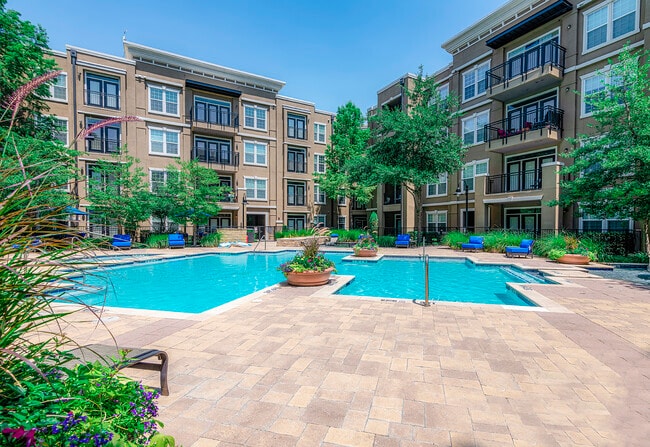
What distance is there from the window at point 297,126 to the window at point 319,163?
2.34 m

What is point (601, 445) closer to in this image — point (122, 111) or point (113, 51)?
point (122, 111)

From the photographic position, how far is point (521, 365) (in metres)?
3.60

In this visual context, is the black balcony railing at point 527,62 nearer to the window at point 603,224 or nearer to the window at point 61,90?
the window at point 603,224

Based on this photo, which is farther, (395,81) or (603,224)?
(395,81)

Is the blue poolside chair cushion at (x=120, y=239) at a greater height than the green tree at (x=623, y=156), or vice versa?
the green tree at (x=623, y=156)

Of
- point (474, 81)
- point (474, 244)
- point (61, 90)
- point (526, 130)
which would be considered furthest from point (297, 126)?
point (474, 244)

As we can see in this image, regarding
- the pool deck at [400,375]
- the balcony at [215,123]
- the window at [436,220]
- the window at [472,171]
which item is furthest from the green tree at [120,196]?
the window at [472,171]

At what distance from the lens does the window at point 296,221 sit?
101 ft

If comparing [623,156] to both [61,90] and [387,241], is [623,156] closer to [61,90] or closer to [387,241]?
[387,241]

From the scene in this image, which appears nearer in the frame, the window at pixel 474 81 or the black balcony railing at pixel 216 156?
the window at pixel 474 81

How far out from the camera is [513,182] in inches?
797

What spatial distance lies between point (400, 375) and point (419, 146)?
17.7 m

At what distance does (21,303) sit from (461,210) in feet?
79.0

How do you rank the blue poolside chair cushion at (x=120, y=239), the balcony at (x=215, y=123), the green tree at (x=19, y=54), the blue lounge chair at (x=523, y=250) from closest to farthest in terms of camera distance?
the blue poolside chair cushion at (x=120, y=239), the blue lounge chair at (x=523, y=250), the green tree at (x=19, y=54), the balcony at (x=215, y=123)
